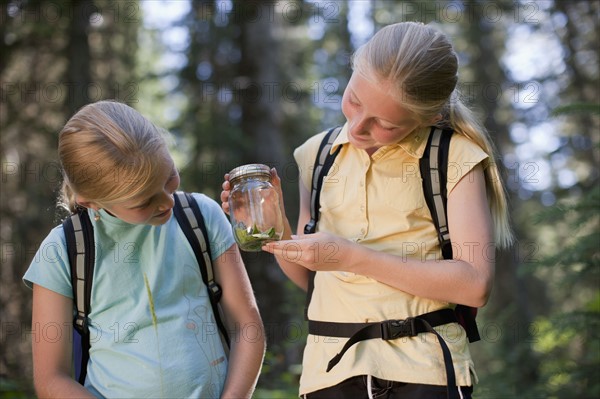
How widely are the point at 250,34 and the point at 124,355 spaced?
8577mm

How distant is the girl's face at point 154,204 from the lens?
2959mm

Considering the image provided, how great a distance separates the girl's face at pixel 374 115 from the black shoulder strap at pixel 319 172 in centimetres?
26

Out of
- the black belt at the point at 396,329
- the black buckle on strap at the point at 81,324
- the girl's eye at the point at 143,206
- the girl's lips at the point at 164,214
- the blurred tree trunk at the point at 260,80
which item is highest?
the blurred tree trunk at the point at 260,80

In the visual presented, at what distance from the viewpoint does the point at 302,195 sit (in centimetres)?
351

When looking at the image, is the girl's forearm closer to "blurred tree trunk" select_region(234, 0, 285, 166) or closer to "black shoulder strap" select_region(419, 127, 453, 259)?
"black shoulder strap" select_region(419, 127, 453, 259)

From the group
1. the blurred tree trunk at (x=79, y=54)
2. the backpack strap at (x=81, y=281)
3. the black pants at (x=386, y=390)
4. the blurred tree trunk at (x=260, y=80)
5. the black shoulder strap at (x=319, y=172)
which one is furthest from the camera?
the blurred tree trunk at (x=260, y=80)

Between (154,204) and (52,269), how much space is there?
0.47 m

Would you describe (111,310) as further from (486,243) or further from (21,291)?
(21,291)

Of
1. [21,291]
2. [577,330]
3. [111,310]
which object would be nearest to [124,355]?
[111,310]

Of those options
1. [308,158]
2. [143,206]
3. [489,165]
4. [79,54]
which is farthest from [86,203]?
[79,54]

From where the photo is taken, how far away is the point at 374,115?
305cm

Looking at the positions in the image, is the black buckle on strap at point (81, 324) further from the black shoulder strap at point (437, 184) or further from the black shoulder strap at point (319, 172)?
the black shoulder strap at point (437, 184)

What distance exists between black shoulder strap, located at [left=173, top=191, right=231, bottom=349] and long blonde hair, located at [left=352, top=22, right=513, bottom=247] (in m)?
0.92

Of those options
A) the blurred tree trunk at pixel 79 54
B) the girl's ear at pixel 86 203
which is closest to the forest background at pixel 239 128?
the blurred tree trunk at pixel 79 54
